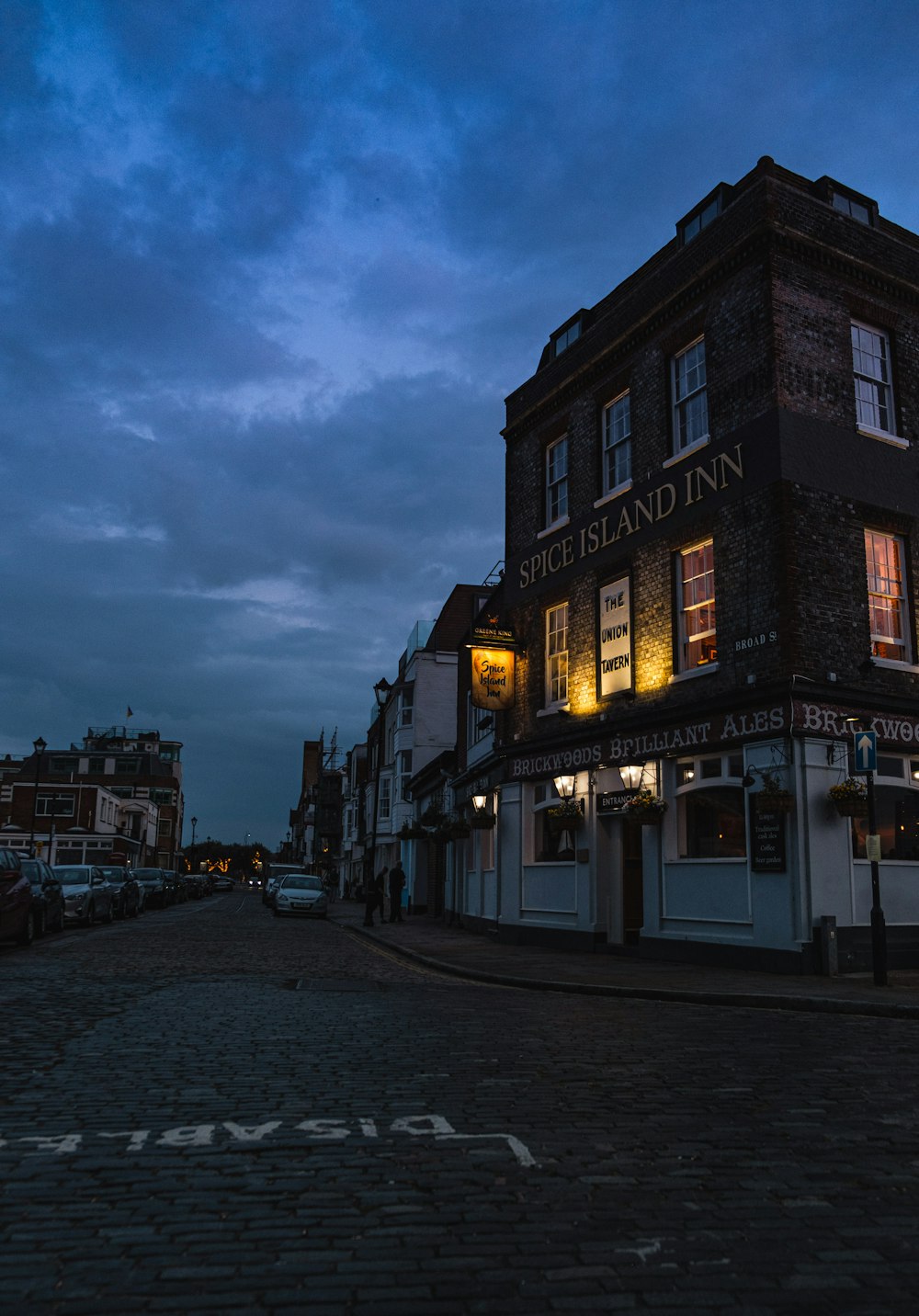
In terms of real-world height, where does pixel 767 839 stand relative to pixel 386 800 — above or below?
below

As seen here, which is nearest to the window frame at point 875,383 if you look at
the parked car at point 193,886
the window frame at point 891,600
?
the window frame at point 891,600

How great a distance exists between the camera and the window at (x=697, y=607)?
690 inches

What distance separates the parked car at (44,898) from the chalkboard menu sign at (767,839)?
1337 centimetres

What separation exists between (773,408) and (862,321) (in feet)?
10.9

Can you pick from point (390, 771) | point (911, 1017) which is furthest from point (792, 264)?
point (390, 771)

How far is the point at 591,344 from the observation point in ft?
73.0

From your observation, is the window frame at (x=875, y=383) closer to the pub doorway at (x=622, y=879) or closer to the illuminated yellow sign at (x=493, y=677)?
the pub doorway at (x=622, y=879)

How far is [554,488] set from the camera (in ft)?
77.8

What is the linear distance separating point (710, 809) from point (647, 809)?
111 centimetres

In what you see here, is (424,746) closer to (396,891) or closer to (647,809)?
(396,891)

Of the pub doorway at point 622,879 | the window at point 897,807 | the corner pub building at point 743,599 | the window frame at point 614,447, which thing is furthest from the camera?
the window frame at point 614,447

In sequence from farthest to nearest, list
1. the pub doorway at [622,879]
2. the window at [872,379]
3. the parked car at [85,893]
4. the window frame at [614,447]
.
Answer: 1. the parked car at [85,893]
2. the window frame at [614,447]
3. the pub doorway at [622,879]
4. the window at [872,379]

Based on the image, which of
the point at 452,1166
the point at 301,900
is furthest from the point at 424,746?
the point at 452,1166

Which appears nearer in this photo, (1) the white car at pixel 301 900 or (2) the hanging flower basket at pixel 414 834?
(2) the hanging flower basket at pixel 414 834
